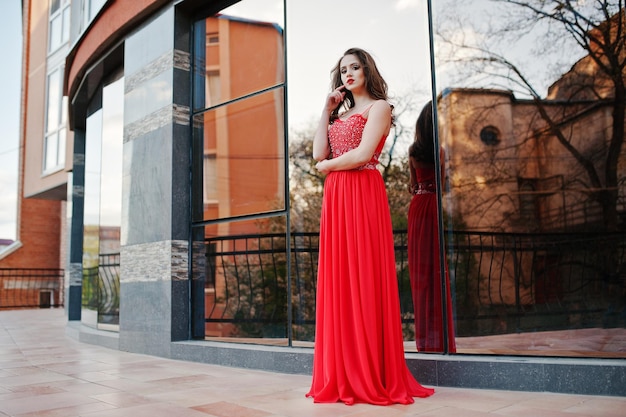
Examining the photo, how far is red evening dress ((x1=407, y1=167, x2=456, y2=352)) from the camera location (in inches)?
181

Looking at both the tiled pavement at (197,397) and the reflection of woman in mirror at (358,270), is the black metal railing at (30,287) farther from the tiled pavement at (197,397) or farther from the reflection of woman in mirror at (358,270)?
the reflection of woman in mirror at (358,270)

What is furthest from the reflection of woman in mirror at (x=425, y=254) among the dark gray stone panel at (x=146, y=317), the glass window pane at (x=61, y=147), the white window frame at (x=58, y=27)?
the white window frame at (x=58, y=27)

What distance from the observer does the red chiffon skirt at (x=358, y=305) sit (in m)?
3.09

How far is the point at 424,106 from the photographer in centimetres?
602

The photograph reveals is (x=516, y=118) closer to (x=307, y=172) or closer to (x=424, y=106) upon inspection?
(x=424, y=106)

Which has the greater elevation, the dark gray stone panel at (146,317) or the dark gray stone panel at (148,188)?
the dark gray stone panel at (148,188)

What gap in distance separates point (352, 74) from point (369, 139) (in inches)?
19.1

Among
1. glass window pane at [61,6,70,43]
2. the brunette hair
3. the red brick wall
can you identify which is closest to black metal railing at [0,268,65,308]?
the red brick wall

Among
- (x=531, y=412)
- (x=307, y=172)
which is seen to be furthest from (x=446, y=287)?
(x=307, y=172)

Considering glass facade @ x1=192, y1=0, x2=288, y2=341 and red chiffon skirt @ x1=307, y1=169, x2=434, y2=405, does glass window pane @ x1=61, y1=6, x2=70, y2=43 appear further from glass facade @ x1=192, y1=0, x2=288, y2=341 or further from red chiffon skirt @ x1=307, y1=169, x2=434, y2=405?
red chiffon skirt @ x1=307, y1=169, x2=434, y2=405

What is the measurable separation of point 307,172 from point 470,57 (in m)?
2.46

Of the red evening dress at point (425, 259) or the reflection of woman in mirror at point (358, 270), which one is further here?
the red evening dress at point (425, 259)

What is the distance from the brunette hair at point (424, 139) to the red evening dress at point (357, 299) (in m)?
1.82

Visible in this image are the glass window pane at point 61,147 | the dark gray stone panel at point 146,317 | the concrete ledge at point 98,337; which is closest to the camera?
the dark gray stone panel at point 146,317
